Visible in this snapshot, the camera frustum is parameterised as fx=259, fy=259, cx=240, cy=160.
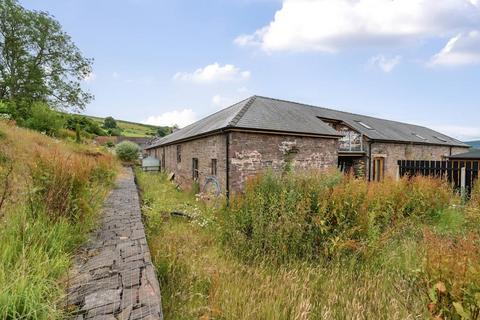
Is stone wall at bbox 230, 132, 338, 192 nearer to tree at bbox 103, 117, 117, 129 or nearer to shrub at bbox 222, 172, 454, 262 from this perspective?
shrub at bbox 222, 172, 454, 262

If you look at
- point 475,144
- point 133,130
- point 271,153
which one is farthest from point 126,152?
point 475,144

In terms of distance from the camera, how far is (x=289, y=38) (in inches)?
451

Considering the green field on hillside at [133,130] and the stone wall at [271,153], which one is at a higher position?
the green field on hillside at [133,130]

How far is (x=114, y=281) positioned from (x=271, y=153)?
9.61 m

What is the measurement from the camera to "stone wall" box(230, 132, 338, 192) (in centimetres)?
1059

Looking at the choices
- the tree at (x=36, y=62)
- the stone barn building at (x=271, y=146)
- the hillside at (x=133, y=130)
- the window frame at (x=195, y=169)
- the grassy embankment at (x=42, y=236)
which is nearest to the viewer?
the grassy embankment at (x=42, y=236)

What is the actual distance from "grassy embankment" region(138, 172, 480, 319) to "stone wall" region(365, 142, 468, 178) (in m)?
11.6

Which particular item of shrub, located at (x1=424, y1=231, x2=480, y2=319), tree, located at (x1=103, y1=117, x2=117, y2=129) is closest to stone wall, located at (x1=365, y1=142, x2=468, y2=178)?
shrub, located at (x1=424, y1=231, x2=480, y2=319)

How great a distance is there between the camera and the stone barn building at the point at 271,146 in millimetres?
10734

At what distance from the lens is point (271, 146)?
11500mm

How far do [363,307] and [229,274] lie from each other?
1734mm

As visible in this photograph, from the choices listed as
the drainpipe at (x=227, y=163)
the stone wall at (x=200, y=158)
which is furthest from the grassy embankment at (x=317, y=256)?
the stone wall at (x=200, y=158)

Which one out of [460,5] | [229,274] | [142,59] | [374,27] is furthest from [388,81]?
[229,274]

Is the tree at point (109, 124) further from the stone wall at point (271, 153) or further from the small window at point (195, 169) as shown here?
the stone wall at point (271, 153)
